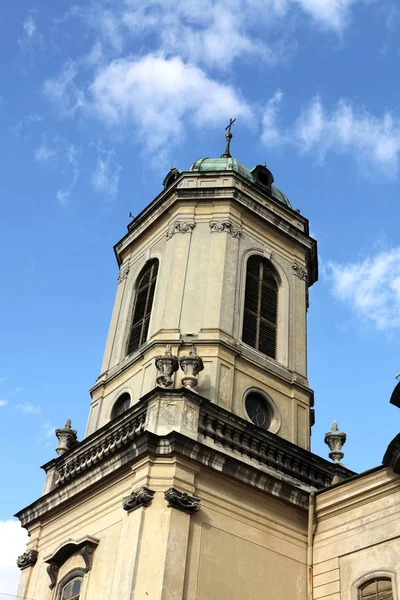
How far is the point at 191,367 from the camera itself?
19.4m

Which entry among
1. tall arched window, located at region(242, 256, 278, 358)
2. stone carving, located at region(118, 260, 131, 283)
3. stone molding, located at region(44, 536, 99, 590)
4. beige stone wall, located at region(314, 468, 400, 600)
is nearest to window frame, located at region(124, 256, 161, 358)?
stone carving, located at region(118, 260, 131, 283)

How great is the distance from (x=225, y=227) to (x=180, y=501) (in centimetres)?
928

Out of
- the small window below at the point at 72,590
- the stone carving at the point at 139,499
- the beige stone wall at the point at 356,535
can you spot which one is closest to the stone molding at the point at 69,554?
the small window below at the point at 72,590

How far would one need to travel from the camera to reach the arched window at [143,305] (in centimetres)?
2312

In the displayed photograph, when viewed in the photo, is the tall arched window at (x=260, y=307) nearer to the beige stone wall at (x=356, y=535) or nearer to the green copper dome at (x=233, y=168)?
the green copper dome at (x=233, y=168)

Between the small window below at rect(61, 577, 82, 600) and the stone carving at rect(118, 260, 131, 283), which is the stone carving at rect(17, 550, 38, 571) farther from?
the stone carving at rect(118, 260, 131, 283)

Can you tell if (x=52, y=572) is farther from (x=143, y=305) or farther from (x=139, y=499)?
(x=143, y=305)

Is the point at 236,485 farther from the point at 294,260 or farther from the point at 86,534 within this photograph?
the point at 294,260

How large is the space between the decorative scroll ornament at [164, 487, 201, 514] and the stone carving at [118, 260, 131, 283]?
1010cm

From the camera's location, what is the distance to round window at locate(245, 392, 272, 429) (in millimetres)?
21062

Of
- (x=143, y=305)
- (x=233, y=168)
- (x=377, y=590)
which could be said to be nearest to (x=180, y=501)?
(x=377, y=590)

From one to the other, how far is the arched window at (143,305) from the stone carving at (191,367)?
3435mm

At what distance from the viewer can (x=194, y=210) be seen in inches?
950

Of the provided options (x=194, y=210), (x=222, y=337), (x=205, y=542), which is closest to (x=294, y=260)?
(x=194, y=210)
